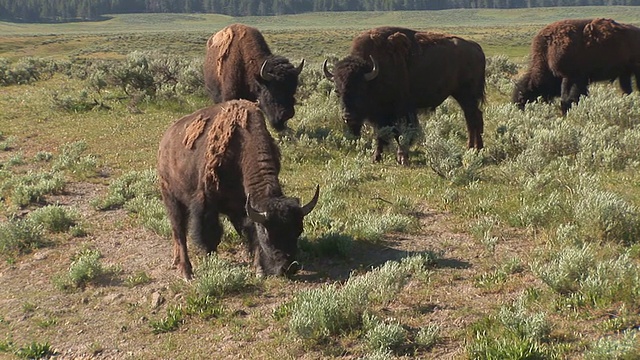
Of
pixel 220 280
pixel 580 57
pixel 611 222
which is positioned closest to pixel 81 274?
pixel 220 280

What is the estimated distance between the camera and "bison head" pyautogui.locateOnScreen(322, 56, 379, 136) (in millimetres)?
11031

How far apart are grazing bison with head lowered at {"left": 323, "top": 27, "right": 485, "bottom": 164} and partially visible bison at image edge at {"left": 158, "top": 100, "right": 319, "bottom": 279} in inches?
170

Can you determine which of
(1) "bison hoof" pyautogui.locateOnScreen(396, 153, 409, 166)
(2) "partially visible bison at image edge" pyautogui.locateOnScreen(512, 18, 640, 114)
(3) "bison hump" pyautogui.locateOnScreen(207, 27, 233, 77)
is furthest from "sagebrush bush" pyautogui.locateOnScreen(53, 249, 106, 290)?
(2) "partially visible bison at image edge" pyautogui.locateOnScreen(512, 18, 640, 114)

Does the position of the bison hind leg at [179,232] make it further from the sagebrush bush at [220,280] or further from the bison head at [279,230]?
the bison head at [279,230]

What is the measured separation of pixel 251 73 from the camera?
1255 centimetres

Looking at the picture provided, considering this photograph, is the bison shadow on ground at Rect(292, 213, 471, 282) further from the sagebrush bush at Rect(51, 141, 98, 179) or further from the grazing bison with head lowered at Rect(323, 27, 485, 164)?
the sagebrush bush at Rect(51, 141, 98, 179)

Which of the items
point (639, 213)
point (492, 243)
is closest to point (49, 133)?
point (492, 243)

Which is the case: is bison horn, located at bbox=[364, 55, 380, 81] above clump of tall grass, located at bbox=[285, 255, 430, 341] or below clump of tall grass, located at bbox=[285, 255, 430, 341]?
above

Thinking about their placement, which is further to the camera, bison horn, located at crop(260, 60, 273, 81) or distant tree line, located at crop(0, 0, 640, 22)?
distant tree line, located at crop(0, 0, 640, 22)

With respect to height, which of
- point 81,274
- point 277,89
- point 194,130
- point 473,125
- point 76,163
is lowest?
point 81,274

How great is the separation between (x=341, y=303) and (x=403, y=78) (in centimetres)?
741

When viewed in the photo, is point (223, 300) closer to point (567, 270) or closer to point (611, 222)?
point (567, 270)

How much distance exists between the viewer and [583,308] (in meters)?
4.74

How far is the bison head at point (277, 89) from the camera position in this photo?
11984 millimetres
